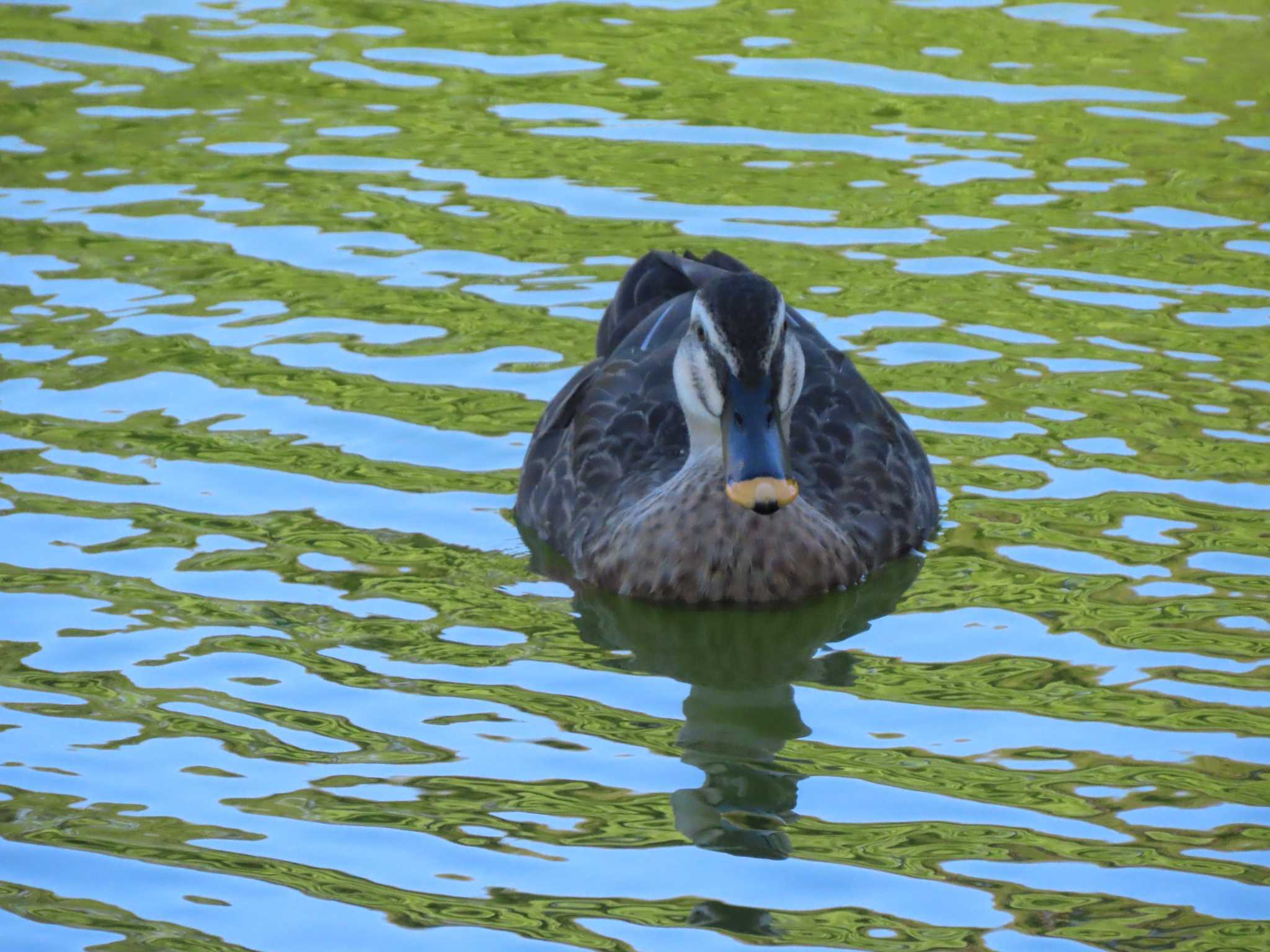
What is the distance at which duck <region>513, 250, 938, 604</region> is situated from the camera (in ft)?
27.2

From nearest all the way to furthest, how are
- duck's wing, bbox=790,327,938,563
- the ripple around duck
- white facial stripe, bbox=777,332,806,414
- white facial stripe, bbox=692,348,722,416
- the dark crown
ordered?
1. the ripple around duck
2. the dark crown
3. white facial stripe, bbox=692,348,722,416
4. white facial stripe, bbox=777,332,806,414
5. duck's wing, bbox=790,327,938,563

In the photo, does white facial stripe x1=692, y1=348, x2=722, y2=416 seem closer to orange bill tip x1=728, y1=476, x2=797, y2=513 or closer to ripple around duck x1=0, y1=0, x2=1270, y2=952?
orange bill tip x1=728, y1=476, x2=797, y2=513

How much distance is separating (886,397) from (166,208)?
15.4 ft

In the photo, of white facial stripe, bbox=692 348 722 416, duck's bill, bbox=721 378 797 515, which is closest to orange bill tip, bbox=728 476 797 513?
duck's bill, bbox=721 378 797 515

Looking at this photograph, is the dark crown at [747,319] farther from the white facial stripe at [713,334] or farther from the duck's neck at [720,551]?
the duck's neck at [720,551]

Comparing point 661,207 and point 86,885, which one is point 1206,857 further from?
point 661,207

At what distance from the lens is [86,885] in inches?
257

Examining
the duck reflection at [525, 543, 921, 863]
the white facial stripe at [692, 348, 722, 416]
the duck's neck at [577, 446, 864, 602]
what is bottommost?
the duck reflection at [525, 543, 921, 863]

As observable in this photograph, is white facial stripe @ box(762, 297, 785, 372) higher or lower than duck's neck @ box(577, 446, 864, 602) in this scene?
higher

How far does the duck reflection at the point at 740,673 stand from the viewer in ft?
23.0

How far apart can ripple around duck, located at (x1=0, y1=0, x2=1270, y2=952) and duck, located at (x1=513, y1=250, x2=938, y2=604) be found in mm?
175

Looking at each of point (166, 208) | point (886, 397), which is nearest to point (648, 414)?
point (886, 397)

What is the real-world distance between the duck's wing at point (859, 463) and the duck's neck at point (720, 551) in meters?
0.27

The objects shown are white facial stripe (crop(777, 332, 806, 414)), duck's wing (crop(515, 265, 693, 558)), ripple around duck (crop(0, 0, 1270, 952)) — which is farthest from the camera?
duck's wing (crop(515, 265, 693, 558))
